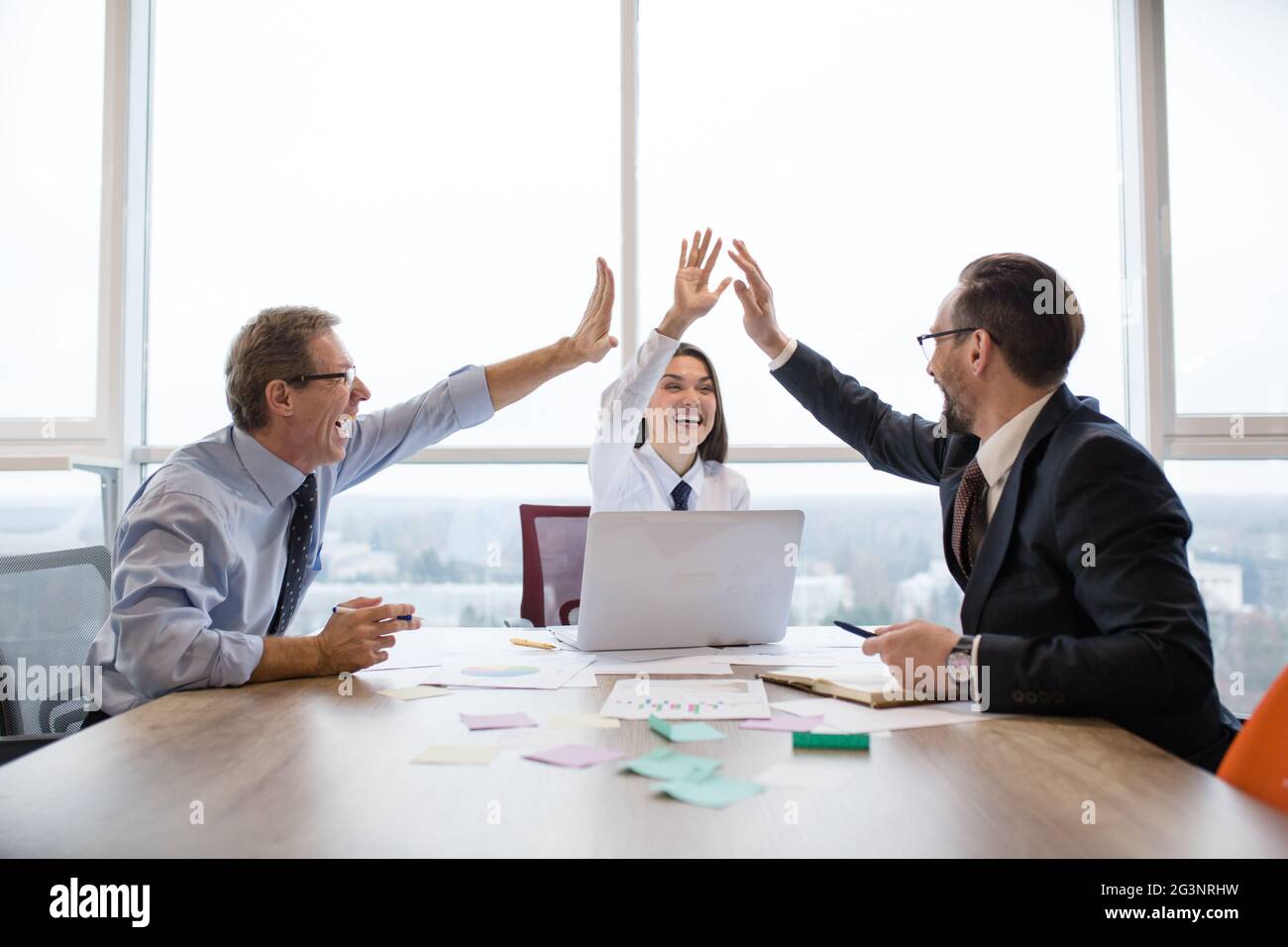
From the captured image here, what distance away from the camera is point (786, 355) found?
8.20ft

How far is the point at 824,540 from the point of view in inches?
155

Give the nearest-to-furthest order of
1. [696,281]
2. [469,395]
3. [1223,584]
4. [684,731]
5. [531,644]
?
[684,731] → [531,644] → [469,395] → [696,281] → [1223,584]

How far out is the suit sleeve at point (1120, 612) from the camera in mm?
1246

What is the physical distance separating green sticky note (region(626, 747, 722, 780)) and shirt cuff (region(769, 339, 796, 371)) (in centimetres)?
158

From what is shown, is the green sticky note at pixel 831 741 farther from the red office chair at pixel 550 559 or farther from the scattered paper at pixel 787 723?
the red office chair at pixel 550 559

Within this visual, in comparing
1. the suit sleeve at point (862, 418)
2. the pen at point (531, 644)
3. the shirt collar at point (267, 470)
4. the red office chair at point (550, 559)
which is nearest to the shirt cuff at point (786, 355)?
the suit sleeve at point (862, 418)

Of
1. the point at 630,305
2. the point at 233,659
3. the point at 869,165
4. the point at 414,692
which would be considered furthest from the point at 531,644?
the point at 869,165

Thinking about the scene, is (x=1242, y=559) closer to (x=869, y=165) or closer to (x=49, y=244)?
(x=869, y=165)

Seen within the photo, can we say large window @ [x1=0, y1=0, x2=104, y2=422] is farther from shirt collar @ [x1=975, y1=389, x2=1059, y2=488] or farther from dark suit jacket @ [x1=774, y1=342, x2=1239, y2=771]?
dark suit jacket @ [x1=774, y1=342, x2=1239, y2=771]

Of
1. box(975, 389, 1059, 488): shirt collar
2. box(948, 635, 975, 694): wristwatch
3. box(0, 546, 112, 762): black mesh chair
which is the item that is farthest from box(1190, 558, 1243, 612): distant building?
box(0, 546, 112, 762): black mesh chair

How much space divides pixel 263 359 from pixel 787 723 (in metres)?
1.40
